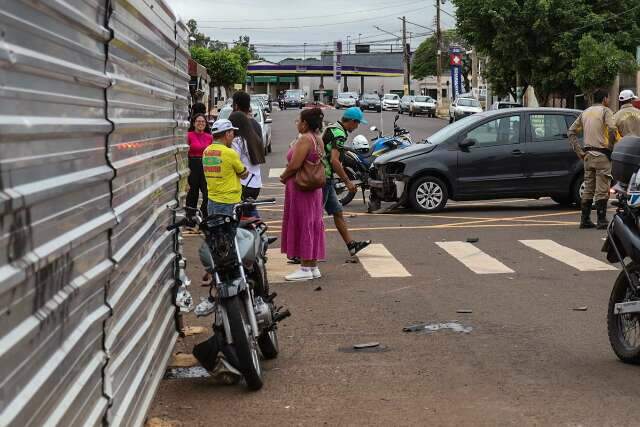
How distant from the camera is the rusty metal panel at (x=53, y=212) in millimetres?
3070

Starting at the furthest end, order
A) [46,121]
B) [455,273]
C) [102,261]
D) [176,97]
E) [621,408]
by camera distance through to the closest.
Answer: [455,273]
[176,97]
[621,408]
[102,261]
[46,121]

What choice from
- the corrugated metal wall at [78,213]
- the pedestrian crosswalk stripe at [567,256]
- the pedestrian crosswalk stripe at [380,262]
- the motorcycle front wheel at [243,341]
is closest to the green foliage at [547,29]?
the pedestrian crosswalk stripe at [567,256]

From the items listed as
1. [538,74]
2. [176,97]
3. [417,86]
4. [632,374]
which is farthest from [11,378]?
[417,86]

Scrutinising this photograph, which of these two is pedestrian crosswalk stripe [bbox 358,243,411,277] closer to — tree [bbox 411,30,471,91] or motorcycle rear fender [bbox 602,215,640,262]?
motorcycle rear fender [bbox 602,215,640,262]

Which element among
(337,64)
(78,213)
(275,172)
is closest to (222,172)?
(78,213)

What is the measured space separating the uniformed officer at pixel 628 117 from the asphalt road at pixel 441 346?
1738 millimetres

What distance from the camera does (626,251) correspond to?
7141 mm

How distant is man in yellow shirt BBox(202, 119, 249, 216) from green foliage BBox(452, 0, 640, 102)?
122ft

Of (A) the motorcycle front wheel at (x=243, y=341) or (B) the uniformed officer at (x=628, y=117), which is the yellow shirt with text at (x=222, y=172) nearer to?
(A) the motorcycle front wheel at (x=243, y=341)

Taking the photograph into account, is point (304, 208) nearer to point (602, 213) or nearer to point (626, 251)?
point (626, 251)

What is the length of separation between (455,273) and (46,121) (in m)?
8.47

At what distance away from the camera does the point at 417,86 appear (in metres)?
135

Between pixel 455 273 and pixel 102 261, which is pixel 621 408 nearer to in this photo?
pixel 102 261

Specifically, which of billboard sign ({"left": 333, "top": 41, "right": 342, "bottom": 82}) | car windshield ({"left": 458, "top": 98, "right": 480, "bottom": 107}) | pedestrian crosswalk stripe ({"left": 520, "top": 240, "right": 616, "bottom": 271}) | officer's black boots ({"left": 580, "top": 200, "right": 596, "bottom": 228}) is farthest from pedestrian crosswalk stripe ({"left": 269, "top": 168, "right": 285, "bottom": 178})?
billboard sign ({"left": 333, "top": 41, "right": 342, "bottom": 82})
